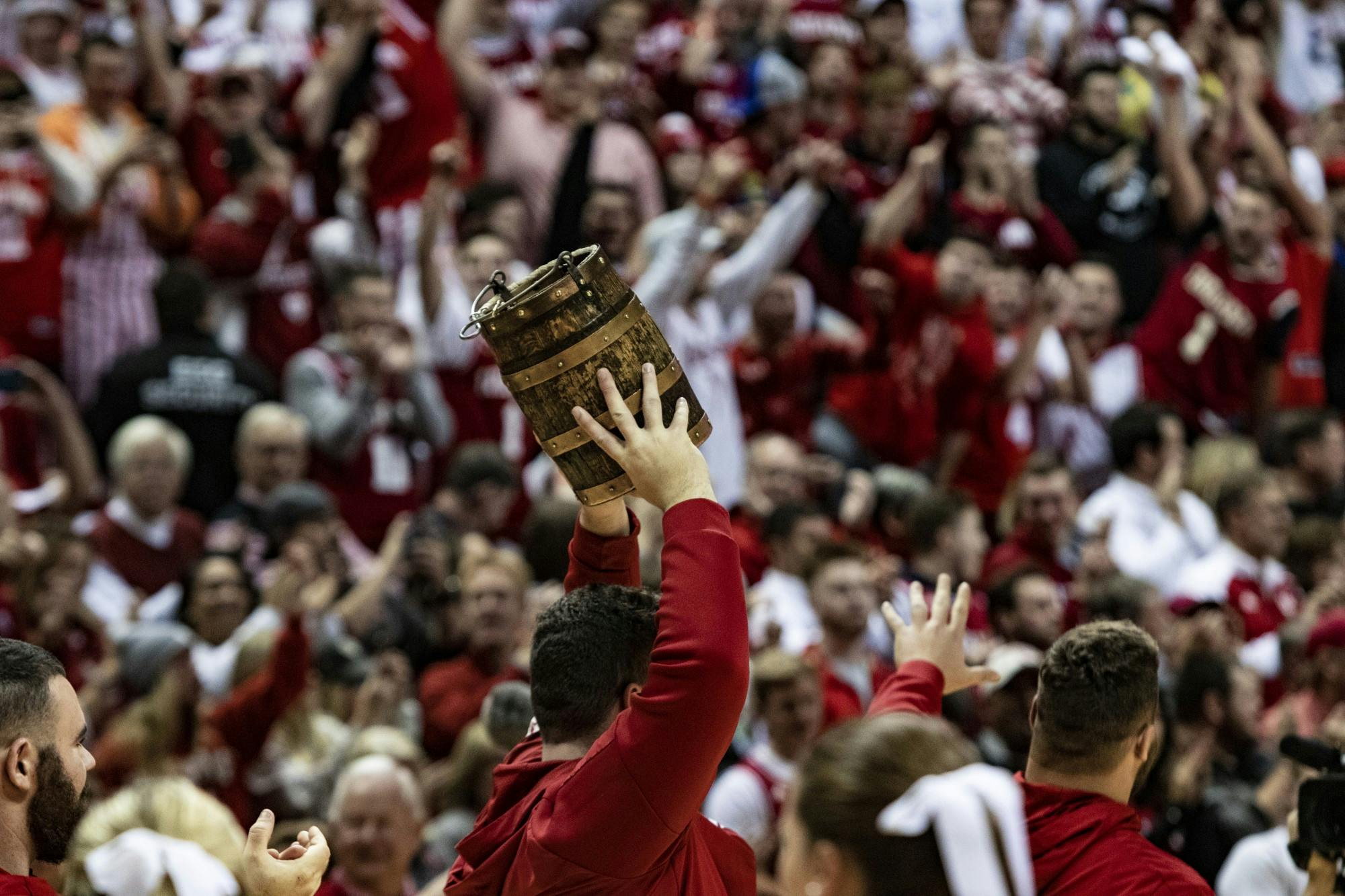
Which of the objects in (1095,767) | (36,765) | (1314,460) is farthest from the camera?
(1314,460)

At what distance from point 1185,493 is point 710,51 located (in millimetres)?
3865

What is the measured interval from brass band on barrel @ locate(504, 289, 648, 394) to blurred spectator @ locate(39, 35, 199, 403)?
5.50 m

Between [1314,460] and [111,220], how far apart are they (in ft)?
17.2

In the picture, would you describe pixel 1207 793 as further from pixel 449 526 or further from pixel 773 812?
pixel 449 526

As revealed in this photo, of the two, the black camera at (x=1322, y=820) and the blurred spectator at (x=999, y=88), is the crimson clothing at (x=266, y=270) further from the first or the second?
the black camera at (x=1322, y=820)

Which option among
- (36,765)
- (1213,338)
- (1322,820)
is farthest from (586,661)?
(1213,338)

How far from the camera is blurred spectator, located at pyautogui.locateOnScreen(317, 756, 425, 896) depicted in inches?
187

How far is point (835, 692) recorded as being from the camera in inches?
237

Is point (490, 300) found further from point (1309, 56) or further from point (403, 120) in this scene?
point (1309, 56)

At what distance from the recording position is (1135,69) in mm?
10734

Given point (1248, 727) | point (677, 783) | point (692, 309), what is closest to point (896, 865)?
point (677, 783)

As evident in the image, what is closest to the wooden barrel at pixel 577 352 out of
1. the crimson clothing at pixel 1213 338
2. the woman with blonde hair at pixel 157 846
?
the woman with blonde hair at pixel 157 846

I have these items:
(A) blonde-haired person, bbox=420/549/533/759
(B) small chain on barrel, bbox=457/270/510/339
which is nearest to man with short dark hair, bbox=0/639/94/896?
(B) small chain on barrel, bbox=457/270/510/339

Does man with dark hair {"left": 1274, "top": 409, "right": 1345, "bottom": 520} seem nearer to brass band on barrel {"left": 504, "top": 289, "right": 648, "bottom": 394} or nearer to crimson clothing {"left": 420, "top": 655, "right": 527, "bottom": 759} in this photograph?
crimson clothing {"left": 420, "top": 655, "right": 527, "bottom": 759}
